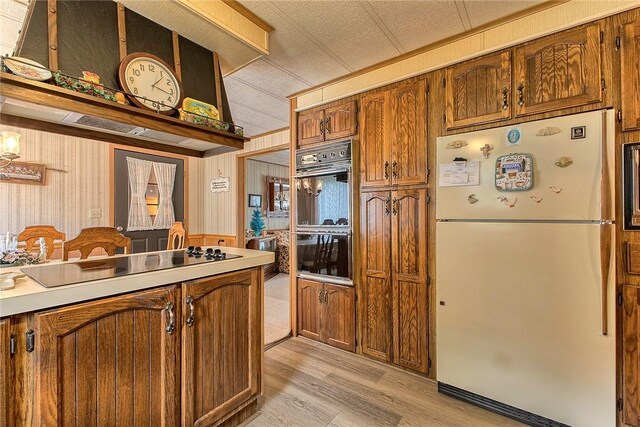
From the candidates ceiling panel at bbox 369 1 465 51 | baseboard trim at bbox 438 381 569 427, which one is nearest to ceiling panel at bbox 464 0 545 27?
ceiling panel at bbox 369 1 465 51

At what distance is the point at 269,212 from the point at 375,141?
484cm

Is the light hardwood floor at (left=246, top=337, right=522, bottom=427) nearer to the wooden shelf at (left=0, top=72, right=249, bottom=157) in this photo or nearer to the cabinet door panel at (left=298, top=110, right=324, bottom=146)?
the wooden shelf at (left=0, top=72, right=249, bottom=157)

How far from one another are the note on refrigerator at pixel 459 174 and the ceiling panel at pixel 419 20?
92 centimetres

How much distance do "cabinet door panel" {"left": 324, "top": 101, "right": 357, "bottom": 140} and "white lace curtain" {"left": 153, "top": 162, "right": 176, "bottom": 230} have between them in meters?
3.23

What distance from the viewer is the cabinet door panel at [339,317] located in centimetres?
255

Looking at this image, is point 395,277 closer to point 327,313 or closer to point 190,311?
point 327,313

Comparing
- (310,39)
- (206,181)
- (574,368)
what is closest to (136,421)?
(574,368)

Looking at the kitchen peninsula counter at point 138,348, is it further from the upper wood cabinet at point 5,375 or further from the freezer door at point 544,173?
the freezer door at point 544,173

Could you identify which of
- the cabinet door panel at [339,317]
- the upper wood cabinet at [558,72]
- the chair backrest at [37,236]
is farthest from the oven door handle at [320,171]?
the chair backrest at [37,236]

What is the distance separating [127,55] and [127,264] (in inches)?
46.6

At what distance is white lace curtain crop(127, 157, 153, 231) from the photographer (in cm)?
432

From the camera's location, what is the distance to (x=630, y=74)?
60.0 inches

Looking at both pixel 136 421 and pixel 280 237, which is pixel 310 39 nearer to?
pixel 136 421

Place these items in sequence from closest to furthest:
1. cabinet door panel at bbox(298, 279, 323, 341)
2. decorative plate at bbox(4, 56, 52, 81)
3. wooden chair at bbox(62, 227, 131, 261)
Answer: decorative plate at bbox(4, 56, 52, 81) < wooden chair at bbox(62, 227, 131, 261) < cabinet door panel at bbox(298, 279, 323, 341)
